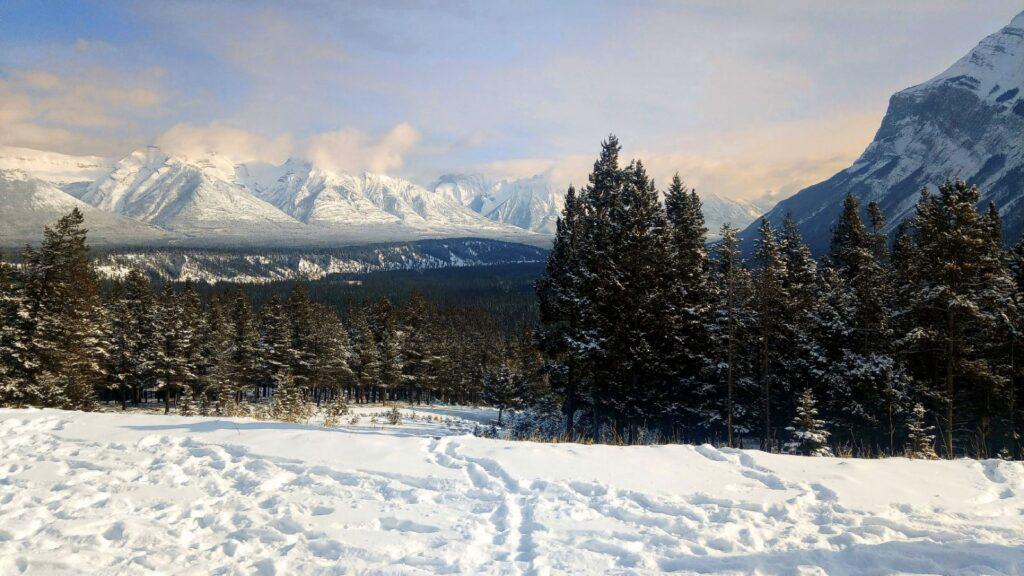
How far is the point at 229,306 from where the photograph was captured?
65.4 meters

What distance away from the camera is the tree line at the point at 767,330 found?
21281 millimetres

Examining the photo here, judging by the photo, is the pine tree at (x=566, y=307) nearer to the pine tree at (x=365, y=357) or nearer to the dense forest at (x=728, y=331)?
the dense forest at (x=728, y=331)

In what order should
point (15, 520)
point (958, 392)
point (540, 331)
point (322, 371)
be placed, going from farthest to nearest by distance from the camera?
point (322, 371), point (540, 331), point (958, 392), point (15, 520)

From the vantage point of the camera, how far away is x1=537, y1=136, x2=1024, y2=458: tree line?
69.8 ft

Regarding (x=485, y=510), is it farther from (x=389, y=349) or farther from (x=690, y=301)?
(x=389, y=349)

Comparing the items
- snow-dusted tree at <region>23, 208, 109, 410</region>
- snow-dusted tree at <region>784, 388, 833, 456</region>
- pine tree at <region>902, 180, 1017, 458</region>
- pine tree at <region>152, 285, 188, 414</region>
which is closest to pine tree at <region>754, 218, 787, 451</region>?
snow-dusted tree at <region>784, 388, 833, 456</region>

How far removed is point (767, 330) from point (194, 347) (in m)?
51.5

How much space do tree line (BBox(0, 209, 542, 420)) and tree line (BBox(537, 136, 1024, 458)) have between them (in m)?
8.25

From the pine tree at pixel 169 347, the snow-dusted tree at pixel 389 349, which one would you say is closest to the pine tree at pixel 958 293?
the snow-dusted tree at pixel 389 349

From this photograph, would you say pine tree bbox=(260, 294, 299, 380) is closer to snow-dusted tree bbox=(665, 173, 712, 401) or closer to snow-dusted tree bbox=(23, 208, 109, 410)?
snow-dusted tree bbox=(23, 208, 109, 410)

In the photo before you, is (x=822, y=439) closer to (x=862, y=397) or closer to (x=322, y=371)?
(x=862, y=397)

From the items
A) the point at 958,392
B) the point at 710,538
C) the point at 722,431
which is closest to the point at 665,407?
the point at 722,431


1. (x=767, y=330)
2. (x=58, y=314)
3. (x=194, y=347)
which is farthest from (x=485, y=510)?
(x=194, y=347)

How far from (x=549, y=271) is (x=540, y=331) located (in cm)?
385
